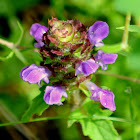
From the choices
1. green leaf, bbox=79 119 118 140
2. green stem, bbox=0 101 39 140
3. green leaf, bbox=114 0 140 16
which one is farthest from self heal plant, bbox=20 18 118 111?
A: green stem, bbox=0 101 39 140

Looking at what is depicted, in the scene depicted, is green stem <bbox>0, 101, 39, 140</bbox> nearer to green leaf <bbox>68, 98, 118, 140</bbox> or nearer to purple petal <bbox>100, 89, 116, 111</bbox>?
green leaf <bbox>68, 98, 118, 140</bbox>

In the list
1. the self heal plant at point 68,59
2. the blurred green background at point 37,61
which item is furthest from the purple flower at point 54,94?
the blurred green background at point 37,61

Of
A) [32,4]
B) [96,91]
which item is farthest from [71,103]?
[32,4]

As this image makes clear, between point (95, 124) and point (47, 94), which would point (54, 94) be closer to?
point (47, 94)

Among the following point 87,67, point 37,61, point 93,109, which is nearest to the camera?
point 87,67

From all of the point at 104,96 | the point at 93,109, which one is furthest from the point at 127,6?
the point at 93,109

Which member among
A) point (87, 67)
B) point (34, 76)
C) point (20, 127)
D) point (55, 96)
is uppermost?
point (87, 67)
